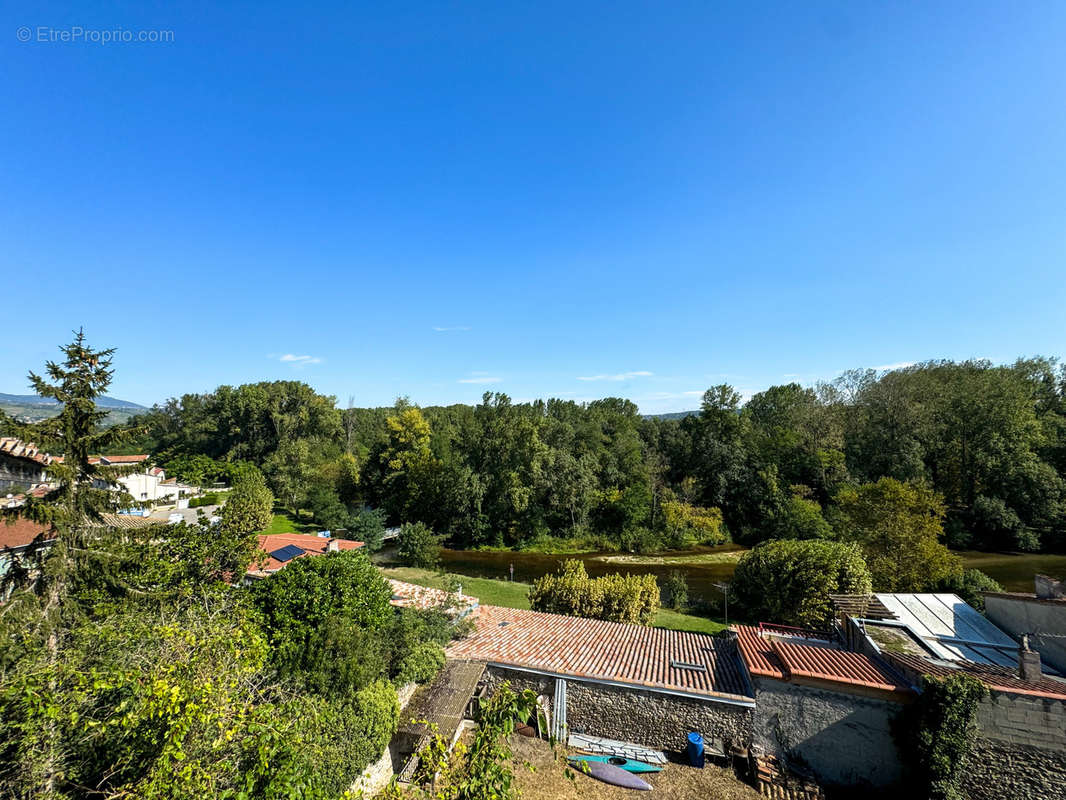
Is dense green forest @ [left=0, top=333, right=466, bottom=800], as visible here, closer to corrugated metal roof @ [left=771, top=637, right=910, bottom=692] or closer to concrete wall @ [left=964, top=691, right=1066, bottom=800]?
corrugated metal roof @ [left=771, top=637, right=910, bottom=692]

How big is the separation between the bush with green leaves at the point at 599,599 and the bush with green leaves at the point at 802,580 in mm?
5032

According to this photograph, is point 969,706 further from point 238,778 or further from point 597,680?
point 238,778

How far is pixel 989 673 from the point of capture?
9688 mm

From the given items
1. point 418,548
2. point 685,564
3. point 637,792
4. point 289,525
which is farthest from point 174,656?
point 289,525

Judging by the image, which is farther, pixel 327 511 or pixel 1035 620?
pixel 327 511

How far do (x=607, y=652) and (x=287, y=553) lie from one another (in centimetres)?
1612

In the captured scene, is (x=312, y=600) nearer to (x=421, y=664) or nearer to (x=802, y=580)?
(x=421, y=664)

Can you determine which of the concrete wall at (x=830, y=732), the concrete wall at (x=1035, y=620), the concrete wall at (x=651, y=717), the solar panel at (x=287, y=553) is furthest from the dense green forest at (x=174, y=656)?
the concrete wall at (x=1035, y=620)

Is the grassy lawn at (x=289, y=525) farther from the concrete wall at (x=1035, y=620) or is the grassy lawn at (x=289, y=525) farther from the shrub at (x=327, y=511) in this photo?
Result: the concrete wall at (x=1035, y=620)

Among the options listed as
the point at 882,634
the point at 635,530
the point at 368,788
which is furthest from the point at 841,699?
the point at 635,530

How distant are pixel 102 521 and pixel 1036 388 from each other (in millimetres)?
68016

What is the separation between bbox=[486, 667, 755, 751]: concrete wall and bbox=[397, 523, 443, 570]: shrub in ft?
69.2

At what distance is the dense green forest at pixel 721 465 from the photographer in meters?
37.3

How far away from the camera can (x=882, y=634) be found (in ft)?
40.9
